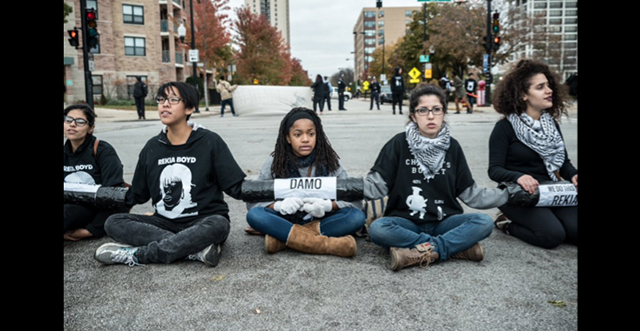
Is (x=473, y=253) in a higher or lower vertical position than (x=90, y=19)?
lower

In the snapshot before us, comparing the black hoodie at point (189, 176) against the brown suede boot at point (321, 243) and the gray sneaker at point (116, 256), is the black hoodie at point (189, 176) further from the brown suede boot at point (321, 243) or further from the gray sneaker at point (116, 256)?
the brown suede boot at point (321, 243)

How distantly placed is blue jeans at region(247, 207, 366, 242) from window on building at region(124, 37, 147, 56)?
137 ft

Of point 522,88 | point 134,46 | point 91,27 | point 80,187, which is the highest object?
point 134,46

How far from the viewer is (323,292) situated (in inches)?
114

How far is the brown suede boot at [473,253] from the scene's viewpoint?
3.38 metres

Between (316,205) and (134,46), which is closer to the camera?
(316,205)

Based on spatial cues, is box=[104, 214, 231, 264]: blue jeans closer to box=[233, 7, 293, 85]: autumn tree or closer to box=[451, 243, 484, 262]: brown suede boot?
box=[451, 243, 484, 262]: brown suede boot

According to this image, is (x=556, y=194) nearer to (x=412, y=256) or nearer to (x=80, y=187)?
(x=412, y=256)

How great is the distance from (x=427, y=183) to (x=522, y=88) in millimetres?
1193

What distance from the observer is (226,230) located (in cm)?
349

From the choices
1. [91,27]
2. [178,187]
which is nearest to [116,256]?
[178,187]

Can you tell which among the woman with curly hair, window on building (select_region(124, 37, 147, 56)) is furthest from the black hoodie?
window on building (select_region(124, 37, 147, 56))
